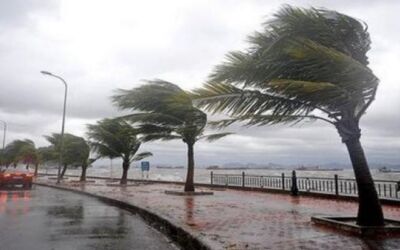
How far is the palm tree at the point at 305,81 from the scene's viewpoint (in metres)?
9.64

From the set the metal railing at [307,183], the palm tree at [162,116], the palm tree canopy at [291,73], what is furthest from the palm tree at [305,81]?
the palm tree at [162,116]

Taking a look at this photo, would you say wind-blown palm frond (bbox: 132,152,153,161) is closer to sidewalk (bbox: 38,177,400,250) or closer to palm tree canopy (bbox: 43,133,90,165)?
palm tree canopy (bbox: 43,133,90,165)

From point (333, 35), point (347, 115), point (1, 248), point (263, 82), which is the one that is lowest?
point (1, 248)

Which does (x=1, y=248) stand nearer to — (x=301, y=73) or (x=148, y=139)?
(x=301, y=73)

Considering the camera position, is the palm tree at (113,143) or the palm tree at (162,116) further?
the palm tree at (113,143)

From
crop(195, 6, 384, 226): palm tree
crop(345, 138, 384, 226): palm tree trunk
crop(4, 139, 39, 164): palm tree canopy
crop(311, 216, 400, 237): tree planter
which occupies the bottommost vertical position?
crop(311, 216, 400, 237): tree planter

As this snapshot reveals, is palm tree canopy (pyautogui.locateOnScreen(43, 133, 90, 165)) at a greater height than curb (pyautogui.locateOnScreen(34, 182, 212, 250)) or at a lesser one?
greater

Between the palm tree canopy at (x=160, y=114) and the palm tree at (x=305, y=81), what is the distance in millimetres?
11077

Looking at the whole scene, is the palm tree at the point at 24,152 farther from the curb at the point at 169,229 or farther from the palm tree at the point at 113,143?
the curb at the point at 169,229

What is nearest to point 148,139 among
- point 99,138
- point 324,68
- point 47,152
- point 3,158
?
point 99,138

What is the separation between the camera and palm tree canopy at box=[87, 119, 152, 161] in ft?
112

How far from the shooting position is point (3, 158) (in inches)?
2936

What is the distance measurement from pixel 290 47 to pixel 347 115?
6.74 feet

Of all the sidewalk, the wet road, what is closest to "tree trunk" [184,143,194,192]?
the wet road
